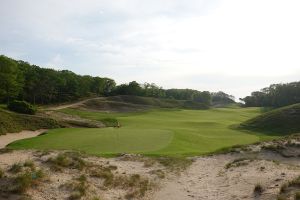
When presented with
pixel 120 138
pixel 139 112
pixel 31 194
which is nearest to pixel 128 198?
pixel 31 194

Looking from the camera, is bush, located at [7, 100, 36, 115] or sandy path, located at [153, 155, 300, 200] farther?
bush, located at [7, 100, 36, 115]

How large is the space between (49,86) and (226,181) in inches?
3463

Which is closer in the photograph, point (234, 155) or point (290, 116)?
point (234, 155)

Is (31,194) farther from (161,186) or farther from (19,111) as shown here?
(19,111)

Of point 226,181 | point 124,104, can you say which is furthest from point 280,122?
point 124,104

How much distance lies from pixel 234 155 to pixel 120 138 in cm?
1209

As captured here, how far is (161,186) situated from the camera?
2200 centimetres

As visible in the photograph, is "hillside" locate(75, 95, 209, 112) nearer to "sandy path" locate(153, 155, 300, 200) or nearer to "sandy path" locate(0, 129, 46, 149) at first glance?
"sandy path" locate(0, 129, 46, 149)

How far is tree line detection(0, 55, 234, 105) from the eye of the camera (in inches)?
3319

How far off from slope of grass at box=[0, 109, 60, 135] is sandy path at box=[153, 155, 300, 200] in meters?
31.7

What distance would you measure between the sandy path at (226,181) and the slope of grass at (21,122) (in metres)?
31.7

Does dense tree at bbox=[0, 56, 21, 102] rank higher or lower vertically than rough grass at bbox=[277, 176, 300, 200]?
higher

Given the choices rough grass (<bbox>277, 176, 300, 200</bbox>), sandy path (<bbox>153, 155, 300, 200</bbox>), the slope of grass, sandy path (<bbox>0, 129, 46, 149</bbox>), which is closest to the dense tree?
the slope of grass

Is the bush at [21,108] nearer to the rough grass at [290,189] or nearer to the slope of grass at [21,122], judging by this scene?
the slope of grass at [21,122]
